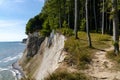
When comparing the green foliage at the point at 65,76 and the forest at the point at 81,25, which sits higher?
the forest at the point at 81,25

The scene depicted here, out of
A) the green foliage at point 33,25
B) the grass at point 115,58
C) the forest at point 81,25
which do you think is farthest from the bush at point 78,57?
the green foliage at point 33,25

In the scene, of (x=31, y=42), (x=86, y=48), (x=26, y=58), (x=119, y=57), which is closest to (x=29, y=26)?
(x=31, y=42)

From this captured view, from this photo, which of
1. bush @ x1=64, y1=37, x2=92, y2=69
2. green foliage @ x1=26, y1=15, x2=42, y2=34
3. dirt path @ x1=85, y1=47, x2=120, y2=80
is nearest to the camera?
dirt path @ x1=85, y1=47, x2=120, y2=80

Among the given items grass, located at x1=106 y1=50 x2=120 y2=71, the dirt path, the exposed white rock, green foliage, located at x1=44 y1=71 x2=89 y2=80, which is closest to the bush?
the dirt path

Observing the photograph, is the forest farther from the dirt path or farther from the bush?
the dirt path

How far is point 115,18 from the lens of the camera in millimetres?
22031

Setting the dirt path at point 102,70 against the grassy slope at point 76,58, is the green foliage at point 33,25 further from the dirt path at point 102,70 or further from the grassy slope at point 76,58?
the dirt path at point 102,70

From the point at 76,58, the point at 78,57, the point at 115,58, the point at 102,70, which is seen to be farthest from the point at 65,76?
the point at 115,58

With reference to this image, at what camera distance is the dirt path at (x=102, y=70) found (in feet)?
59.5

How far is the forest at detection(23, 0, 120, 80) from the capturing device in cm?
2212

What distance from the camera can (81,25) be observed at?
4797 centimetres

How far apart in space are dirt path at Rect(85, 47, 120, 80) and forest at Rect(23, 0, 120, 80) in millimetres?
578

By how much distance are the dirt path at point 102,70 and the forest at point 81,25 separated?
58 cm

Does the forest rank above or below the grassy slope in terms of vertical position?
above
